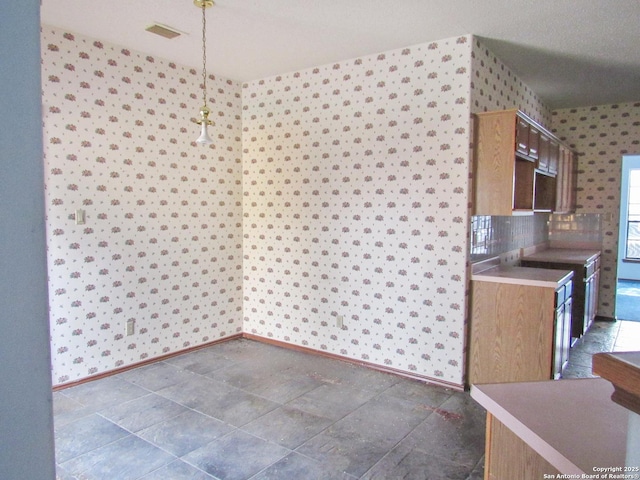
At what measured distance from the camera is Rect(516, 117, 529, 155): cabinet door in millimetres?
3320

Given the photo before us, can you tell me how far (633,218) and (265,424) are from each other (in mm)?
8665

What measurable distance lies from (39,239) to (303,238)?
12.5ft

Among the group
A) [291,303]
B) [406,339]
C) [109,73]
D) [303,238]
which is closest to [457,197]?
[406,339]

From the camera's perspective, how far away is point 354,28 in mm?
3199

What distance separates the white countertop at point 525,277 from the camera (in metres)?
3.24

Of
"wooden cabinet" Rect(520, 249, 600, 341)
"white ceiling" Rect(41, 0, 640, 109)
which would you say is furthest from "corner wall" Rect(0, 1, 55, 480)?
"wooden cabinet" Rect(520, 249, 600, 341)

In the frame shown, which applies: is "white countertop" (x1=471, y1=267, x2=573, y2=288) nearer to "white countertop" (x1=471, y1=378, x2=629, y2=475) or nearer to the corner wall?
"white countertop" (x1=471, y1=378, x2=629, y2=475)

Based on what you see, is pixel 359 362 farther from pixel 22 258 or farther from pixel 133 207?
pixel 22 258

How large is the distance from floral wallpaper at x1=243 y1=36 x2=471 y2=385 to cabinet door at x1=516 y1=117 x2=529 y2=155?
0.37 meters

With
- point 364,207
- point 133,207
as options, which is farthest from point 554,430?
point 133,207

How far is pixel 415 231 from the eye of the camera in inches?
143

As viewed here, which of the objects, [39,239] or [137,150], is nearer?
[39,239]

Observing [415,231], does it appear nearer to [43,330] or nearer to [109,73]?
[109,73]

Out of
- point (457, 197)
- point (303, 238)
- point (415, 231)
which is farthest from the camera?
point (303, 238)
